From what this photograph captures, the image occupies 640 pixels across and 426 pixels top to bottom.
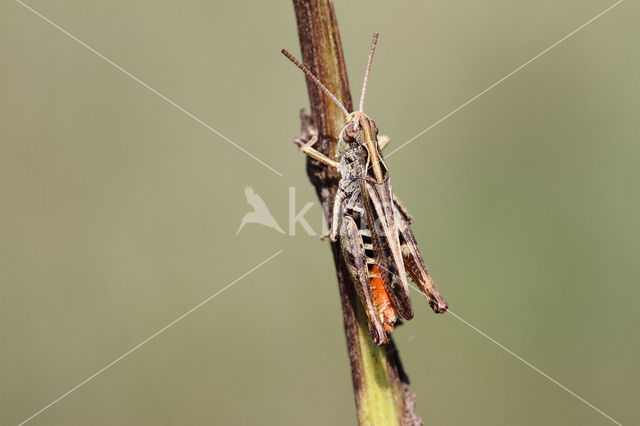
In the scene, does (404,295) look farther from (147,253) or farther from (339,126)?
(147,253)

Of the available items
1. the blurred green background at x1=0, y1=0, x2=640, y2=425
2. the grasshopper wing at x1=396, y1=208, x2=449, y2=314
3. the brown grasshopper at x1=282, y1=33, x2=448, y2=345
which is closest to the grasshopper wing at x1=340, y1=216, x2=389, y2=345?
the brown grasshopper at x1=282, y1=33, x2=448, y2=345

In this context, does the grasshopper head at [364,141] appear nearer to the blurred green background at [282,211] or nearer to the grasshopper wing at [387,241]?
the grasshopper wing at [387,241]

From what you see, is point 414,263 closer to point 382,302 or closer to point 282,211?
point 382,302

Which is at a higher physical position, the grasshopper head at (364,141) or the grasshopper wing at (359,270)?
the grasshopper head at (364,141)

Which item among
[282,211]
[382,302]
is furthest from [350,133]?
[282,211]

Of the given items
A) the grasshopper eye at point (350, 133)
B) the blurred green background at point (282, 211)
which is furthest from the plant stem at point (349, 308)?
the blurred green background at point (282, 211)

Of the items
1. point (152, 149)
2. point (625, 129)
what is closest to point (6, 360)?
point (152, 149)
